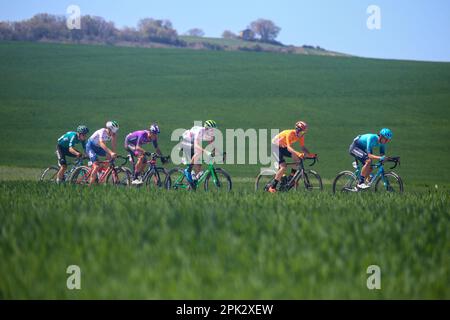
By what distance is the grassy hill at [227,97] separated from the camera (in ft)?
121

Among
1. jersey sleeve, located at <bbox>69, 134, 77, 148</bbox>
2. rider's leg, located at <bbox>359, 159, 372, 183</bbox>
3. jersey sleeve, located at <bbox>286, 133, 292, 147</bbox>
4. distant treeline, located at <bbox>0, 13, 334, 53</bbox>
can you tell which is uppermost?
distant treeline, located at <bbox>0, 13, 334, 53</bbox>

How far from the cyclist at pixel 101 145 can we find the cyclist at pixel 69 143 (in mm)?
289

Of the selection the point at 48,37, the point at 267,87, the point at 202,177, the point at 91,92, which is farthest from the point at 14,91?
the point at 202,177

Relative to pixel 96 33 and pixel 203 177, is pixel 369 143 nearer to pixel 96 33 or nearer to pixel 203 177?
pixel 203 177

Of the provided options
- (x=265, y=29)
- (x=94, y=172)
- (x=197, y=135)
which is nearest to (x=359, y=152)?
(x=197, y=135)

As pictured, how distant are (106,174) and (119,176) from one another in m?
0.66

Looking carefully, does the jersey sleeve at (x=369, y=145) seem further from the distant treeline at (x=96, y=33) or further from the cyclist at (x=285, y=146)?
the distant treeline at (x=96, y=33)

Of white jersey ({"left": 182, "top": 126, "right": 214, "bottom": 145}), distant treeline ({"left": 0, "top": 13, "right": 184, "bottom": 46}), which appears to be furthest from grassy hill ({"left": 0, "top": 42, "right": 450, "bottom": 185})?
white jersey ({"left": 182, "top": 126, "right": 214, "bottom": 145})

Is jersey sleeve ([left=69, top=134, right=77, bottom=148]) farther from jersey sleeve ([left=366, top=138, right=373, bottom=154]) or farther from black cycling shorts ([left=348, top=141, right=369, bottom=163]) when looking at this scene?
jersey sleeve ([left=366, top=138, right=373, bottom=154])

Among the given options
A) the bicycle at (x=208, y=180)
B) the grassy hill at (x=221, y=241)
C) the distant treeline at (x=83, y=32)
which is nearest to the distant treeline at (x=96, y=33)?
the distant treeline at (x=83, y=32)

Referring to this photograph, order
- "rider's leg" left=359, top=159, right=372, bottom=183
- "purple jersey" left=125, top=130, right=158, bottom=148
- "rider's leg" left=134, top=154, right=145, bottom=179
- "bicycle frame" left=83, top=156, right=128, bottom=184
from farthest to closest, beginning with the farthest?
"purple jersey" left=125, top=130, right=158, bottom=148, "rider's leg" left=134, top=154, right=145, bottom=179, "bicycle frame" left=83, top=156, right=128, bottom=184, "rider's leg" left=359, top=159, right=372, bottom=183

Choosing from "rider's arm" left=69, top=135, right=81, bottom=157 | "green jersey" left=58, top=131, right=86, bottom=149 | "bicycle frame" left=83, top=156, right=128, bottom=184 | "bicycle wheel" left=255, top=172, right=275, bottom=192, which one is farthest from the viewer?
"green jersey" left=58, top=131, right=86, bottom=149

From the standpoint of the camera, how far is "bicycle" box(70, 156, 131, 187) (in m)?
17.7

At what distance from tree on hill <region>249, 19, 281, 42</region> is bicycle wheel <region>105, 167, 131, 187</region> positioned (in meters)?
78.7
